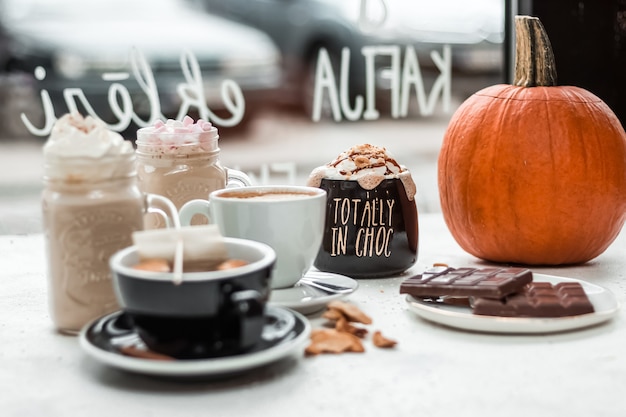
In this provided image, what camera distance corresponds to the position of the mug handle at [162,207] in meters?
0.94

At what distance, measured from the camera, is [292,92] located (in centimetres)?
247

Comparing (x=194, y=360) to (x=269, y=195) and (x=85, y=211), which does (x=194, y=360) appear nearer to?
(x=85, y=211)

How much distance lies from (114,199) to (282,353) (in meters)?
0.25

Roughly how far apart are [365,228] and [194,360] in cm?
44

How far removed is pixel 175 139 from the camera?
1.11m

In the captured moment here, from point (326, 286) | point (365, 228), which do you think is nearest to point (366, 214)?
point (365, 228)

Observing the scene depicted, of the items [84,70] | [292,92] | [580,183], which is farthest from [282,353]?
[292,92]

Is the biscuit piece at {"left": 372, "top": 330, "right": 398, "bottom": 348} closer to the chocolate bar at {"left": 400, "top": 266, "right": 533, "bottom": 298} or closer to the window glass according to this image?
the chocolate bar at {"left": 400, "top": 266, "right": 533, "bottom": 298}

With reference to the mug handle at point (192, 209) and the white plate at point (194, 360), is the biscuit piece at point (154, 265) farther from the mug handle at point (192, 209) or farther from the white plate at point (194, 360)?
the mug handle at point (192, 209)

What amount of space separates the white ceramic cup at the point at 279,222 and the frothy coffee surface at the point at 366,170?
13 cm

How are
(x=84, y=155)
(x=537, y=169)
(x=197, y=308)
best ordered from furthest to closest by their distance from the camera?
(x=537, y=169) → (x=84, y=155) → (x=197, y=308)

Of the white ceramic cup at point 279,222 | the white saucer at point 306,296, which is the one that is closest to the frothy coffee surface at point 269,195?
the white ceramic cup at point 279,222

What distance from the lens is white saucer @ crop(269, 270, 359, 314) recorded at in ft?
3.20

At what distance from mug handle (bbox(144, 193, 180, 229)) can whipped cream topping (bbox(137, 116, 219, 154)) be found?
13 centimetres
